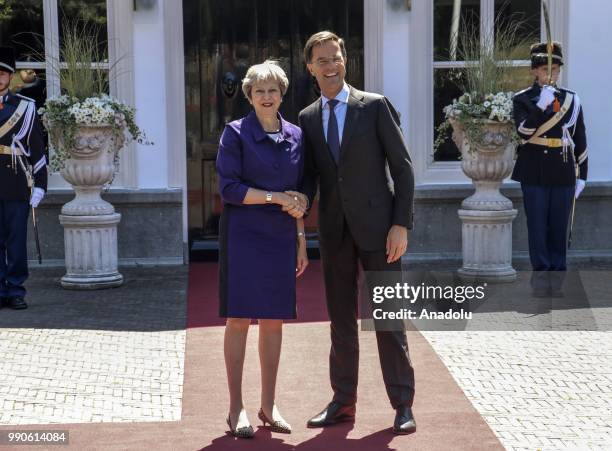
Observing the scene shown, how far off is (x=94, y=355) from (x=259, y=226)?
216 cm

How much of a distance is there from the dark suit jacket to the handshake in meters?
0.15

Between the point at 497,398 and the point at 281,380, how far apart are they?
1298mm

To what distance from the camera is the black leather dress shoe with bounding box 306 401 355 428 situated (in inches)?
219

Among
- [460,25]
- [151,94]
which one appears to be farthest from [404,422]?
[460,25]

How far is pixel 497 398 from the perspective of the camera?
235 inches

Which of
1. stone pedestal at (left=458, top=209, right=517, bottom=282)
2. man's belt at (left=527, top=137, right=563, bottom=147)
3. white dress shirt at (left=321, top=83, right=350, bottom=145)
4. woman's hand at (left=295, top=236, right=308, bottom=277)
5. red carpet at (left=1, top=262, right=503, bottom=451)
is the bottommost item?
red carpet at (left=1, top=262, right=503, bottom=451)

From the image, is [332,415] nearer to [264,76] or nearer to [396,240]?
[396,240]

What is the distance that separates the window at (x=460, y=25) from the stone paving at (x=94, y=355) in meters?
3.44

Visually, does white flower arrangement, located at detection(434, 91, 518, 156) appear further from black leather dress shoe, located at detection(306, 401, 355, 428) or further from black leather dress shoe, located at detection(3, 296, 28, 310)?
black leather dress shoe, located at detection(306, 401, 355, 428)

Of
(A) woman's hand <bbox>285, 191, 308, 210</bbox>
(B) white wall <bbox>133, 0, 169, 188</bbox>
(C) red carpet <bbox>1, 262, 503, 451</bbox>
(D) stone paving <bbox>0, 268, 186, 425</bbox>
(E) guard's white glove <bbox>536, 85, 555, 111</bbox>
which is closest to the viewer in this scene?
(C) red carpet <bbox>1, 262, 503, 451</bbox>

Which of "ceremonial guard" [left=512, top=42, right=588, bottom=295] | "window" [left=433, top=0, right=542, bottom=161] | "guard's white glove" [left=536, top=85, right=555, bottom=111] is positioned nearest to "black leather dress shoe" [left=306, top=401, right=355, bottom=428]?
"ceremonial guard" [left=512, top=42, right=588, bottom=295]

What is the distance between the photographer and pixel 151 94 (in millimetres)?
10422

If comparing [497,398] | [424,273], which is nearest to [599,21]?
[424,273]

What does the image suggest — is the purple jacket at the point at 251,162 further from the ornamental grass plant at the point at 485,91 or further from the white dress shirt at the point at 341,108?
the ornamental grass plant at the point at 485,91
